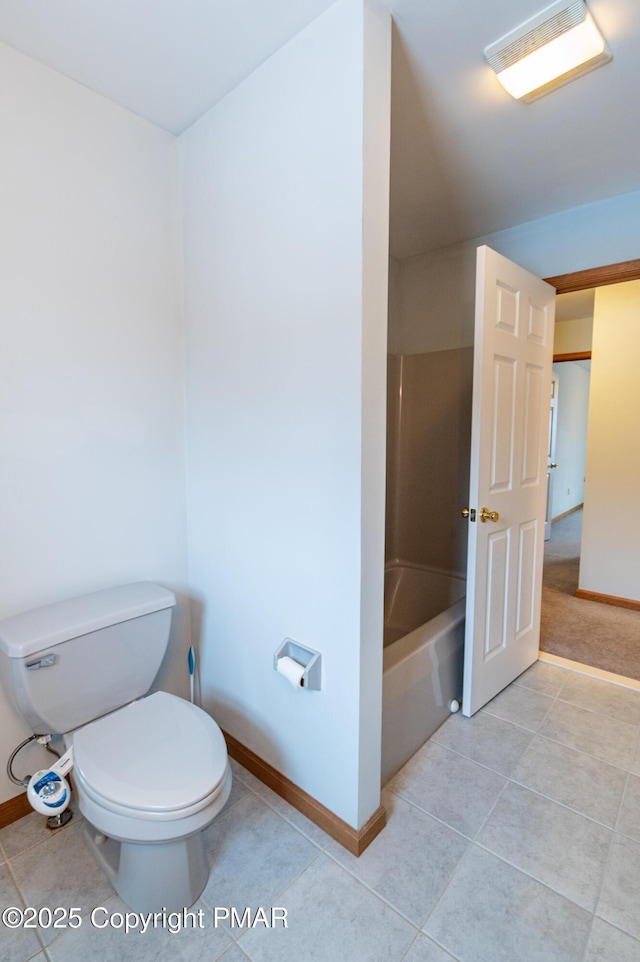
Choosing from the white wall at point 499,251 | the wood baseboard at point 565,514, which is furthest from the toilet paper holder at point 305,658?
the wood baseboard at point 565,514

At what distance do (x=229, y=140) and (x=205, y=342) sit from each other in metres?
0.68

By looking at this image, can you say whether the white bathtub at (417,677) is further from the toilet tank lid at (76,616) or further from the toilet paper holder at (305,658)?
the toilet tank lid at (76,616)

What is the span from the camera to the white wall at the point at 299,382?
3.88 ft

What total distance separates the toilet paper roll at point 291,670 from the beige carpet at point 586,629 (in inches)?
74.2

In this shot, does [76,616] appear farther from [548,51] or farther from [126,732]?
[548,51]

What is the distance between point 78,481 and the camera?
1.54m

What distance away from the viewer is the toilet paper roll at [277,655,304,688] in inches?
52.4

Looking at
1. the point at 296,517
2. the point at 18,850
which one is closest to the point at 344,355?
the point at 296,517

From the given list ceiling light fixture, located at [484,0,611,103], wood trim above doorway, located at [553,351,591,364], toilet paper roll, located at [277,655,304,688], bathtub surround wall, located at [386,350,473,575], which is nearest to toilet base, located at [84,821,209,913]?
toilet paper roll, located at [277,655,304,688]

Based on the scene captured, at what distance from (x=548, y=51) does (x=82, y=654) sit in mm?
2247

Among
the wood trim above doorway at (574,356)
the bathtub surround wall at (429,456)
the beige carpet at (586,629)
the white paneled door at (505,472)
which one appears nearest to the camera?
the white paneled door at (505,472)

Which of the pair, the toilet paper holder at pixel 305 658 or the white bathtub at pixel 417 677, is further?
the white bathtub at pixel 417 677

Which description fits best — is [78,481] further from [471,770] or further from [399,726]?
[471,770]

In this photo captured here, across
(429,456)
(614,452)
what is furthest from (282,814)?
(614,452)
